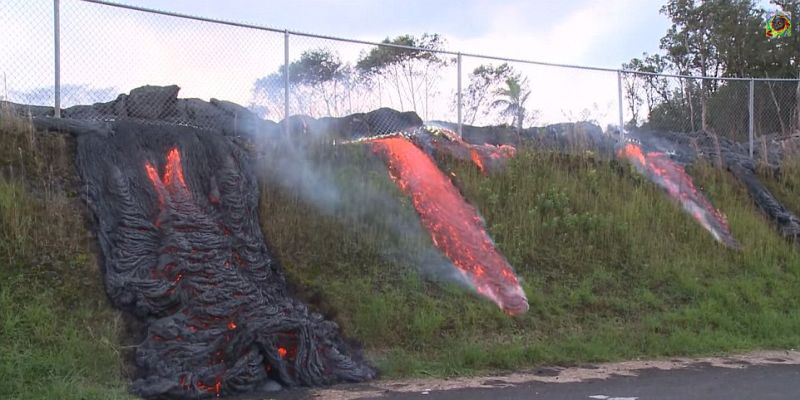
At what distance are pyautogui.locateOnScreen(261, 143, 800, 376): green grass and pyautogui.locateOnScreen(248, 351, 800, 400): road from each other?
0.43 meters

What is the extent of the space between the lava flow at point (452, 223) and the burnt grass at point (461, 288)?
7.6 inches

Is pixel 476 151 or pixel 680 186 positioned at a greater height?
pixel 476 151

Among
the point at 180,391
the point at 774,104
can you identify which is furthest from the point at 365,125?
the point at 774,104

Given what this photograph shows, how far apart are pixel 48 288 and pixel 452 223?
5116 mm

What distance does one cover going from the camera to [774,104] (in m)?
15.1

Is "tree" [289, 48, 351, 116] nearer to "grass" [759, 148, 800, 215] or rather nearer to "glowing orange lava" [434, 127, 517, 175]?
"glowing orange lava" [434, 127, 517, 175]

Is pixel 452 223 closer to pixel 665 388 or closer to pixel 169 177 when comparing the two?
pixel 169 177

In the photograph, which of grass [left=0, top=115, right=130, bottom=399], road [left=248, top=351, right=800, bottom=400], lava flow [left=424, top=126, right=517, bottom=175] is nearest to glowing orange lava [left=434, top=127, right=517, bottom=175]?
lava flow [left=424, top=126, right=517, bottom=175]

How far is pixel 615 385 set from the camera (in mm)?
7055

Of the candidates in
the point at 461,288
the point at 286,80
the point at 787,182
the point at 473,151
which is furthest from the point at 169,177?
the point at 787,182

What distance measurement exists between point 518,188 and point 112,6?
6.16m

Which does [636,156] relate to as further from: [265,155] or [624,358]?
[265,155]

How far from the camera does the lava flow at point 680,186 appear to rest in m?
11.9

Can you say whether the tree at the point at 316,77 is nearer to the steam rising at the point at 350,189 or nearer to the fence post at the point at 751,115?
the steam rising at the point at 350,189
